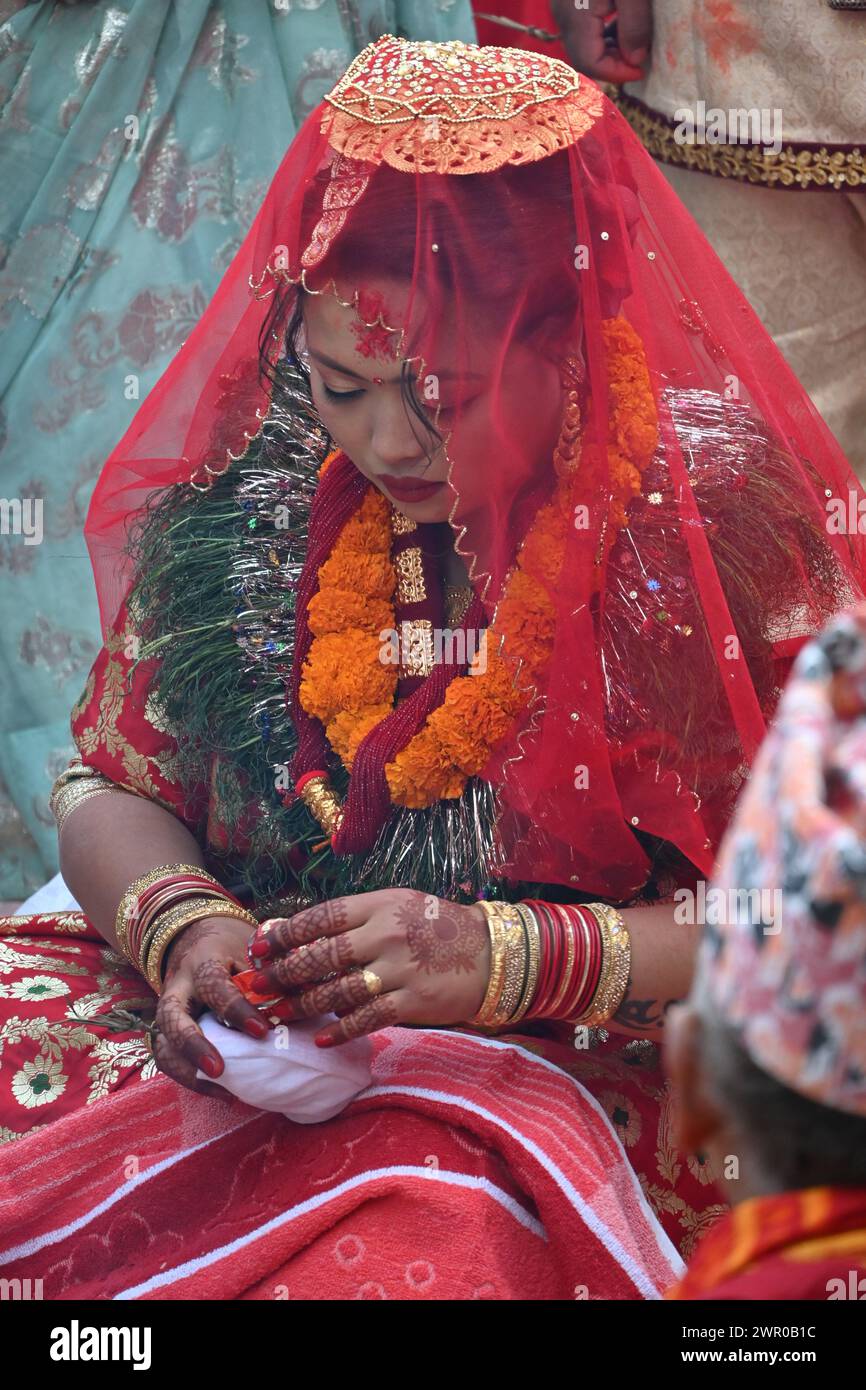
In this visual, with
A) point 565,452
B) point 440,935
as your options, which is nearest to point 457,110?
point 565,452

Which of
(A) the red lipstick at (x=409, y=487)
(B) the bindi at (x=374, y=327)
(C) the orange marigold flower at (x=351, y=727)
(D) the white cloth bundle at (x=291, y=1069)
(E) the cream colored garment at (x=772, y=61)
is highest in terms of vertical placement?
(E) the cream colored garment at (x=772, y=61)

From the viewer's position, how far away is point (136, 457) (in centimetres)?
207

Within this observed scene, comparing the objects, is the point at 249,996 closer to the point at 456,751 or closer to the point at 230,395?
the point at 456,751

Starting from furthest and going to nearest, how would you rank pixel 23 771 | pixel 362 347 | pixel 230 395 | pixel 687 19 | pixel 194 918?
pixel 23 771 < pixel 687 19 < pixel 230 395 < pixel 194 918 < pixel 362 347

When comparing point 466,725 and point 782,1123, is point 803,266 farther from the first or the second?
point 782,1123

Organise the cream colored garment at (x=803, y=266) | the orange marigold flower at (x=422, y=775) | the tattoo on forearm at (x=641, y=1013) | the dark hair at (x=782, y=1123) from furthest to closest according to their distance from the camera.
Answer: the cream colored garment at (x=803, y=266), the orange marigold flower at (x=422, y=775), the tattoo on forearm at (x=641, y=1013), the dark hair at (x=782, y=1123)

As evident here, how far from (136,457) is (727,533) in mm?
796

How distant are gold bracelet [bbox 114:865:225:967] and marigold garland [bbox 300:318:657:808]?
235mm

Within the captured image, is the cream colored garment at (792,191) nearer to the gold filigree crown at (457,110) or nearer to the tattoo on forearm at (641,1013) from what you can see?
the gold filigree crown at (457,110)

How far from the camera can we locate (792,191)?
2938mm

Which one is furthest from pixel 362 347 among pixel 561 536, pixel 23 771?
pixel 23 771

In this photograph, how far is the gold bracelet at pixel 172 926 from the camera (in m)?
1.80

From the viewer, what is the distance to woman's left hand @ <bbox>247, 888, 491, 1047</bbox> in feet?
5.10

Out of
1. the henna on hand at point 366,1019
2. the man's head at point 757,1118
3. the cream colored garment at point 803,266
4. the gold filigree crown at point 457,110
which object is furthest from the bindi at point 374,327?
the cream colored garment at point 803,266
